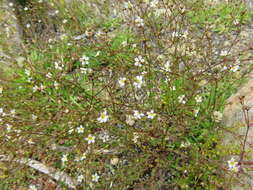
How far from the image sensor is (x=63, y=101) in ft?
10.0

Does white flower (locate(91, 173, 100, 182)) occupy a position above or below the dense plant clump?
below

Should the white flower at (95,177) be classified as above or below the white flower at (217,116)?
below

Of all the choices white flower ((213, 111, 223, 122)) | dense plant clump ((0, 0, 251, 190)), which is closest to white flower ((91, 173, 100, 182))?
dense plant clump ((0, 0, 251, 190))

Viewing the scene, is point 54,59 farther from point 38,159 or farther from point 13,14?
point 38,159

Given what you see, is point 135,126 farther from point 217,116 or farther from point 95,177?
point 217,116

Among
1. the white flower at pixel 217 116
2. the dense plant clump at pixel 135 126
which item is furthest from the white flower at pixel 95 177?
the white flower at pixel 217 116

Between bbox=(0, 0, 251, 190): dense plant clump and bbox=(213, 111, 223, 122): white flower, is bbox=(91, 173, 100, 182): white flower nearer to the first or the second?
bbox=(0, 0, 251, 190): dense plant clump

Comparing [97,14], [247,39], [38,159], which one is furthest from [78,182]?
[97,14]

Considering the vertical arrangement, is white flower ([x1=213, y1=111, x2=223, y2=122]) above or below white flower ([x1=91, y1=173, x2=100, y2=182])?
above

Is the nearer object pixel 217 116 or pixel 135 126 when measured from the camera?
pixel 217 116

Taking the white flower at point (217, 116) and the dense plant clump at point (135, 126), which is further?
the white flower at point (217, 116)

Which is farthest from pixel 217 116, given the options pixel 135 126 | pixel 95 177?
pixel 95 177

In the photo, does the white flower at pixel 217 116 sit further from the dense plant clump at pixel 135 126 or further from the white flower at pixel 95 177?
the white flower at pixel 95 177

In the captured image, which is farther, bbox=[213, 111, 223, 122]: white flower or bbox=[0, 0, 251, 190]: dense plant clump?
bbox=[213, 111, 223, 122]: white flower
